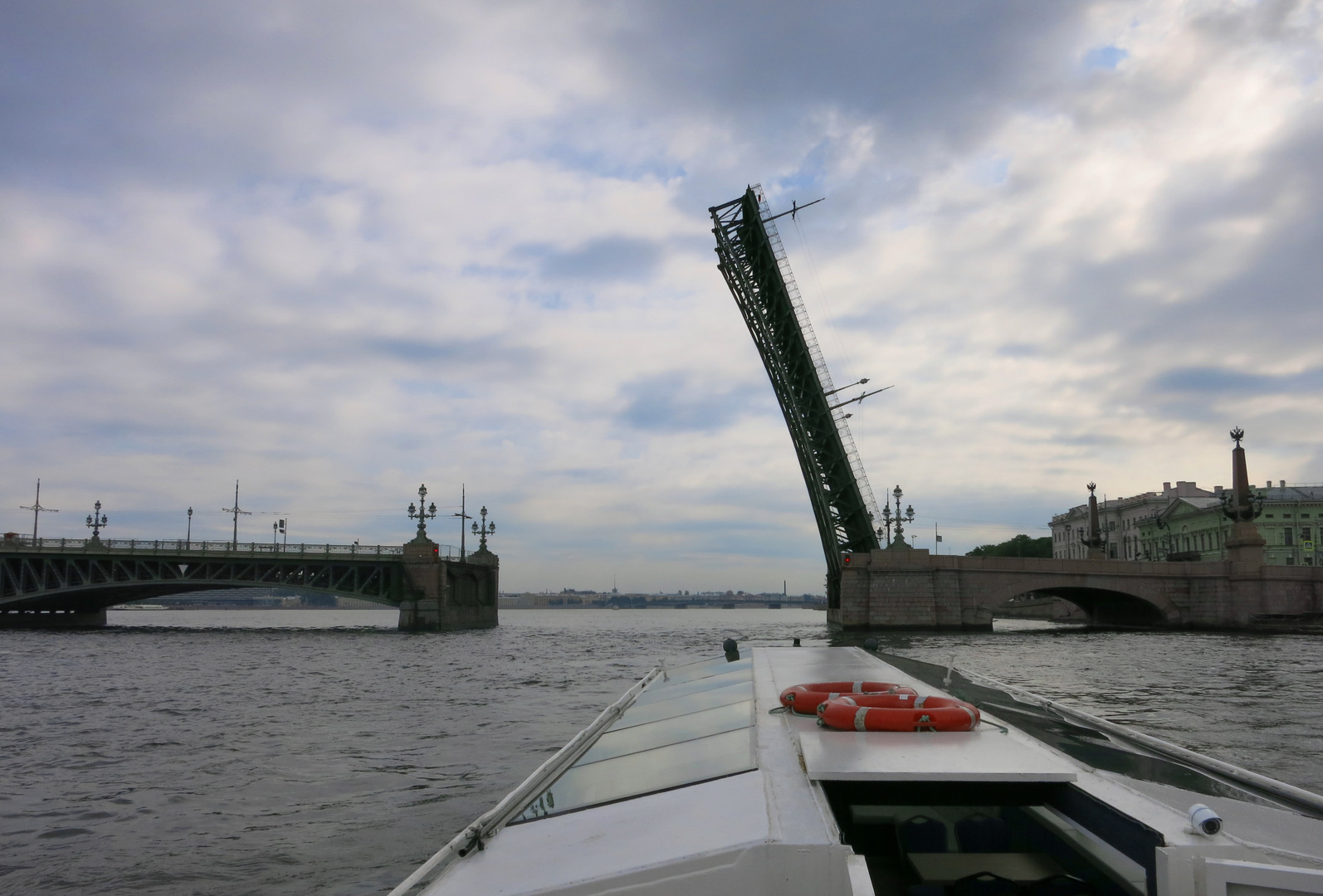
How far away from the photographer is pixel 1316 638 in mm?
32531

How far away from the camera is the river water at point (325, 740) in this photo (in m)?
6.54

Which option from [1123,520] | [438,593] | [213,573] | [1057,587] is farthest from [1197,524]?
[213,573]

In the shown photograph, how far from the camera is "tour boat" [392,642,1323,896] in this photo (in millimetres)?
2430

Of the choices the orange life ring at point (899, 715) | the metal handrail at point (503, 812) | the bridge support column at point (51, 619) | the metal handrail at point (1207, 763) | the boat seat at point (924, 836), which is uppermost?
the orange life ring at point (899, 715)

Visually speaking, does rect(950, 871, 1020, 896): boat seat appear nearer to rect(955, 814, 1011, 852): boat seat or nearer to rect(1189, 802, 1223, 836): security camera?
rect(955, 814, 1011, 852): boat seat

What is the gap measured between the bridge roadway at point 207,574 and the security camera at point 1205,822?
46.4 m

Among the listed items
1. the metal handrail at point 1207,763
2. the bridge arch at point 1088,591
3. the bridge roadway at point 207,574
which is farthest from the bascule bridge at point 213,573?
the metal handrail at point 1207,763

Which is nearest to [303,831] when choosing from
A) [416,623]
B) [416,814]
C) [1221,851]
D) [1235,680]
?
[416,814]

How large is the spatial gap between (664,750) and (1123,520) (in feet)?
305

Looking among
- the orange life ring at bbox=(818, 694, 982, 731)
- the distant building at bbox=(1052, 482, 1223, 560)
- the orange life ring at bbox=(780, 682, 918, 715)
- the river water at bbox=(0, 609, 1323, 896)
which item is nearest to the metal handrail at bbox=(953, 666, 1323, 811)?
the orange life ring at bbox=(818, 694, 982, 731)

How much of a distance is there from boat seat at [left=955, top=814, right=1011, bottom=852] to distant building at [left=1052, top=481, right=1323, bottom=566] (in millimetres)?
57168

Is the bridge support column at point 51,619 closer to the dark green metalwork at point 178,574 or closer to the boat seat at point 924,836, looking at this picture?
the dark green metalwork at point 178,574

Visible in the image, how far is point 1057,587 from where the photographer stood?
3931cm

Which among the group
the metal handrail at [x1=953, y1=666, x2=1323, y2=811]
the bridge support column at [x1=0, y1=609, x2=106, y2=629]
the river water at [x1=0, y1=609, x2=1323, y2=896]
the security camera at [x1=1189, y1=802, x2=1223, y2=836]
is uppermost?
the security camera at [x1=1189, y1=802, x2=1223, y2=836]
